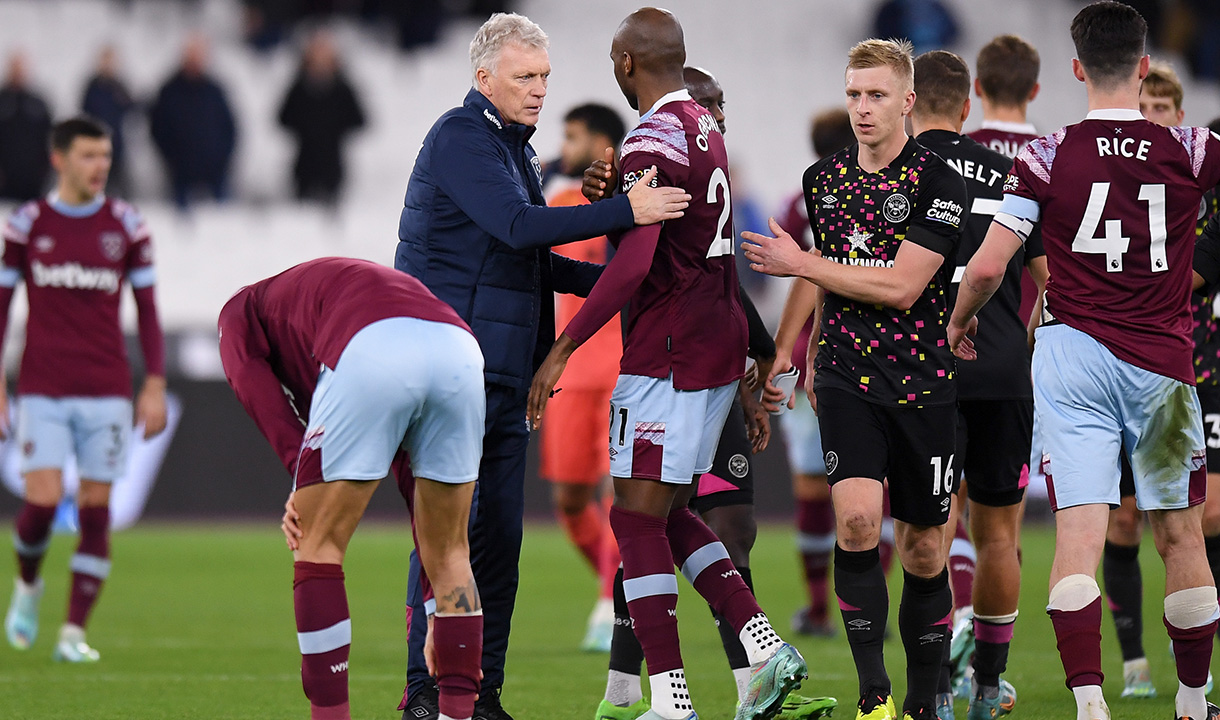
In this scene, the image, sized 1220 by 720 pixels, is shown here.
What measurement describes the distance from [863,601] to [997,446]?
1052mm

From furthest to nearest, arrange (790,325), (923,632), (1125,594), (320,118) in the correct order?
1. (320,118)
2. (1125,594)
3. (790,325)
4. (923,632)

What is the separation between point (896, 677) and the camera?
20.8 feet

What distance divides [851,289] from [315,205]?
14.2 meters

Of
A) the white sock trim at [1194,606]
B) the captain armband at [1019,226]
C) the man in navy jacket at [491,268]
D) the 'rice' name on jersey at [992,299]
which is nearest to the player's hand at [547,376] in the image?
the man in navy jacket at [491,268]

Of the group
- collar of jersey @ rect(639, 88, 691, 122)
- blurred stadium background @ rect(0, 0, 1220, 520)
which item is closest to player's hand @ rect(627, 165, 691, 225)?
collar of jersey @ rect(639, 88, 691, 122)

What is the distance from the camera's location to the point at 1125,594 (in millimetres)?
6125

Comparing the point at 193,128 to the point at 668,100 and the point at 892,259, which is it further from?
the point at 892,259

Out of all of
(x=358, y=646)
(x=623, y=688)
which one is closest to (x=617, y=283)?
(x=623, y=688)

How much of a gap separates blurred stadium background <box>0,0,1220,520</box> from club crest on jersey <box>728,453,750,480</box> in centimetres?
1156

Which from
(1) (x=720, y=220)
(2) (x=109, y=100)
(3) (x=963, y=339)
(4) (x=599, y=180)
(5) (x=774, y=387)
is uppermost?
(2) (x=109, y=100)

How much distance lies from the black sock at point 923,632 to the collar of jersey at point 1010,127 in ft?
6.76

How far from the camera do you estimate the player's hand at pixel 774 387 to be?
5.16 meters

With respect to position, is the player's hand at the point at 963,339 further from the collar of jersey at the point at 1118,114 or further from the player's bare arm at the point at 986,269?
the collar of jersey at the point at 1118,114

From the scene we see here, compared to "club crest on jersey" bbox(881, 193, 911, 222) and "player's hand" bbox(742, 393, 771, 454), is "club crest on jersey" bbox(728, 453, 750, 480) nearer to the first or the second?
"player's hand" bbox(742, 393, 771, 454)
